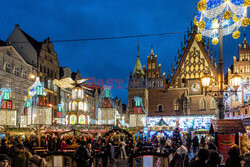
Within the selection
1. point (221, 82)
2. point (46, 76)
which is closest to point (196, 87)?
point (46, 76)

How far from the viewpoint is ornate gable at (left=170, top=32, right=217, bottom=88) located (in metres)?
40.3

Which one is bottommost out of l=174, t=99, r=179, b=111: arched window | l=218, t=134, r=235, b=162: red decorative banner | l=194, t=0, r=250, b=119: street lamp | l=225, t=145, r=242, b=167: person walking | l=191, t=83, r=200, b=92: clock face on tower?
l=218, t=134, r=235, b=162: red decorative banner

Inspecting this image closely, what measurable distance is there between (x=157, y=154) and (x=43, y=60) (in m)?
41.0

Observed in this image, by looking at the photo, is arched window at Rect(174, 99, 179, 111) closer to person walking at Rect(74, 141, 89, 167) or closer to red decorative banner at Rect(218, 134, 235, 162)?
red decorative banner at Rect(218, 134, 235, 162)

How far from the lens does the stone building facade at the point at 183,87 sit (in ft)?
131

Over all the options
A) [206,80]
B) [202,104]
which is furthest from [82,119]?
[202,104]

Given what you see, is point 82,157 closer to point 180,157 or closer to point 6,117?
point 180,157

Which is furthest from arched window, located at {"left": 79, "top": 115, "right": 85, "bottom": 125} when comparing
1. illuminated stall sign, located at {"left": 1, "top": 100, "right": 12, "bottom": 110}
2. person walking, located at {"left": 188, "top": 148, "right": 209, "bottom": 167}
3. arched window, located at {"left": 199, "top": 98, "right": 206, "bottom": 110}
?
person walking, located at {"left": 188, "top": 148, "right": 209, "bottom": 167}

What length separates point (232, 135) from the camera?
10430 mm

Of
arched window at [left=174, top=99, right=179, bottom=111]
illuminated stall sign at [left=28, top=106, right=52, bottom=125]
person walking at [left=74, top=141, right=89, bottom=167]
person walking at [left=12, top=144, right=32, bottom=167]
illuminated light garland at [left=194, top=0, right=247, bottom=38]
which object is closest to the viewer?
person walking at [left=12, top=144, right=32, bottom=167]

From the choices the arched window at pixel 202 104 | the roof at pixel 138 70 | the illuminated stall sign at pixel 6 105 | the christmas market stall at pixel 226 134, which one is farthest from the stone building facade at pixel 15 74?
the christmas market stall at pixel 226 134

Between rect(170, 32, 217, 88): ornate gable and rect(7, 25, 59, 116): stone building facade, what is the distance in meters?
19.2

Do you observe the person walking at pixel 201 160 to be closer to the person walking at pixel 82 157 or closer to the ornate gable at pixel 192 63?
the person walking at pixel 82 157

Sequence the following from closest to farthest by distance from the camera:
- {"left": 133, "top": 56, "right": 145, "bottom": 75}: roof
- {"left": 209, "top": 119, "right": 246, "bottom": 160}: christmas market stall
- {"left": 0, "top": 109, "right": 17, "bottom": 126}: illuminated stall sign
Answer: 1. {"left": 209, "top": 119, "right": 246, "bottom": 160}: christmas market stall
2. {"left": 0, "top": 109, "right": 17, "bottom": 126}: illuminated stall sign
3. {"left": 133, "top": 56, "right": 145, "bottom": 75}: roof
